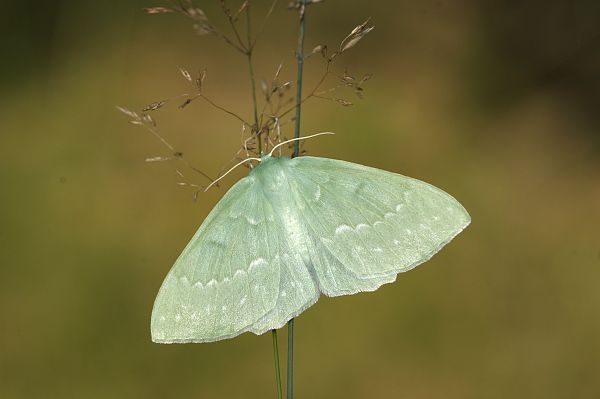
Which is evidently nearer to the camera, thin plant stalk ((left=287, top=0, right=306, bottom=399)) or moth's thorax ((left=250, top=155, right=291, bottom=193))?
thin plant stalk ((left=287, top=0, right=306, bottom=399))

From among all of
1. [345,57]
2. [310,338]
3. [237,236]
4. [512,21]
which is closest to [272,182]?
[237,236]

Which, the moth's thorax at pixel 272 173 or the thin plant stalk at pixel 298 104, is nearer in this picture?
the thin plant stalk at pixel 298 104

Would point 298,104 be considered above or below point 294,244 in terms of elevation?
above

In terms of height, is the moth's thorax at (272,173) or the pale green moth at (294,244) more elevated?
the moth's thorax at (272,173)

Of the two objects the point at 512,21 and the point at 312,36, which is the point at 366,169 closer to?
the point at 312,36

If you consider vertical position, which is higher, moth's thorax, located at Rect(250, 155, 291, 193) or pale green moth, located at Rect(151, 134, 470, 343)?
moth's thorax, located at Rect(250, 155, 291, 193)
